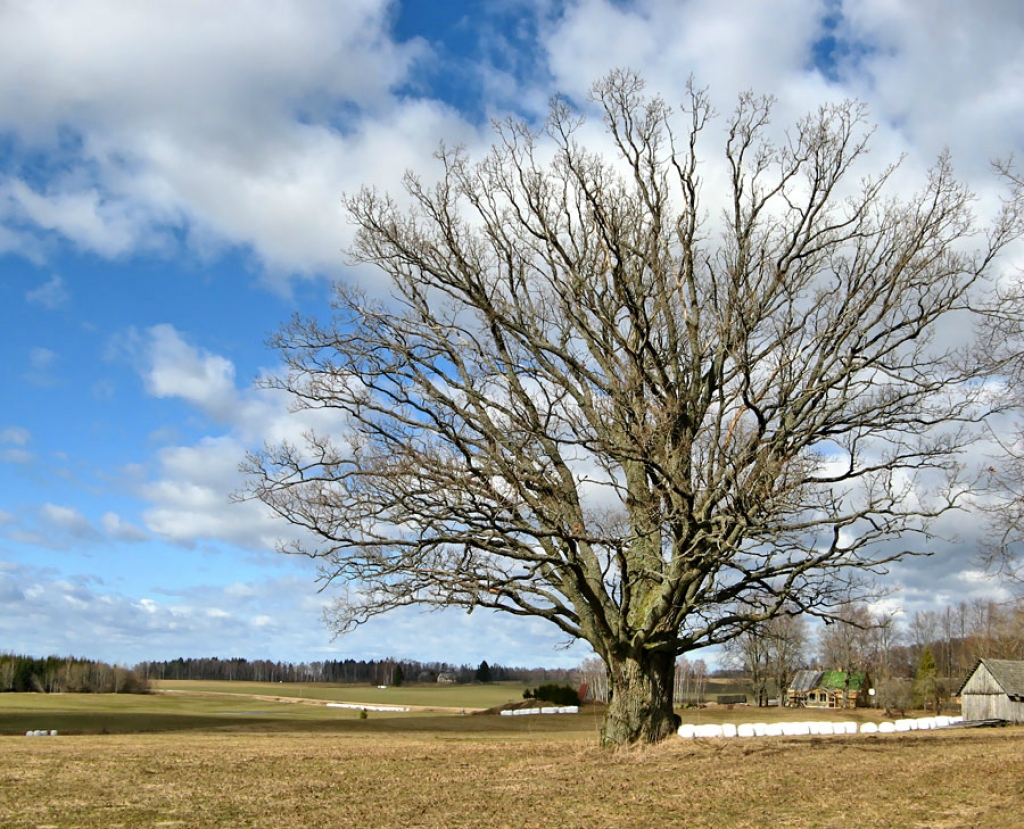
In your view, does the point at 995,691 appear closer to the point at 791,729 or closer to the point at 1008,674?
the point at 1008,674

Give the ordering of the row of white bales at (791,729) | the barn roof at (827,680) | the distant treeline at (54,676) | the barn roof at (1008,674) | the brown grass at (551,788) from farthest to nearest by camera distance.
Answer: the distant treeline at (54,676) < the barn roof at (827,680) < the barn roof at (1008,674) < the row of white bales at (791,729) < the brown grass at (551,788)

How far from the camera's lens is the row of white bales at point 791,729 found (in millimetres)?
19375

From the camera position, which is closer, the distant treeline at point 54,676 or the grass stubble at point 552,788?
the grass stubble at point 552,788

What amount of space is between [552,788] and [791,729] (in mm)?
18651

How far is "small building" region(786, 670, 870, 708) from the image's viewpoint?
263ft

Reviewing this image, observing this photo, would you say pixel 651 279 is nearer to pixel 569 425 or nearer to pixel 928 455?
pixel 569 425

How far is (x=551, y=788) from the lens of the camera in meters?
12.9

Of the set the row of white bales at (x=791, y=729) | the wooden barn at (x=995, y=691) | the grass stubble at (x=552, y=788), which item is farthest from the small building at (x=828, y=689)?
the grass stubble at (x=552, y=788)

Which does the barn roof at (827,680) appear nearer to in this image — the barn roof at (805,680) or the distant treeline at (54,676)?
the barn roof at (805,680)

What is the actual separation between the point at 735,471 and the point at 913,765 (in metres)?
5.24

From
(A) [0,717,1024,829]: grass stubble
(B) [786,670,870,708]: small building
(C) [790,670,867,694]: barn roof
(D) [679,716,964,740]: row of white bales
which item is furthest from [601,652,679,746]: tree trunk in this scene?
(C) [790,670,867,694]: barn roof

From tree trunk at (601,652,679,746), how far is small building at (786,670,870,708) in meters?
69.3

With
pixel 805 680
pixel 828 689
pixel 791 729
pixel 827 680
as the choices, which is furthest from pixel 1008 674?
pixel 805 680

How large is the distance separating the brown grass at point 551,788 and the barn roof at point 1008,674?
43.5 m
